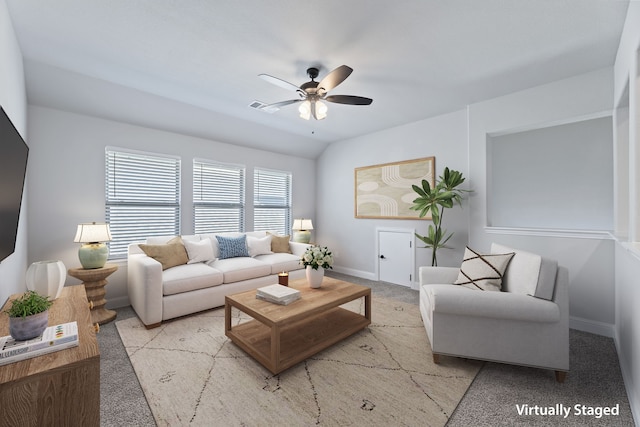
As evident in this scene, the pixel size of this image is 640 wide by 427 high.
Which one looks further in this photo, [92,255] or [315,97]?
[92,255]

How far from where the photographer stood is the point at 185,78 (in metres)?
2.96

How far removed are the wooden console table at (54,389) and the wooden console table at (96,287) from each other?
2.03m

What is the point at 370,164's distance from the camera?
498 centimetres

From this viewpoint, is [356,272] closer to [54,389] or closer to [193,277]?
[193,277]

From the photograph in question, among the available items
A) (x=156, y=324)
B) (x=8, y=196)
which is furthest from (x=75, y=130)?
(x=156, y=324)

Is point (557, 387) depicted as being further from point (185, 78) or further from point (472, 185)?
point (185, 78)

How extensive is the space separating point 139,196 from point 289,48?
2998mm

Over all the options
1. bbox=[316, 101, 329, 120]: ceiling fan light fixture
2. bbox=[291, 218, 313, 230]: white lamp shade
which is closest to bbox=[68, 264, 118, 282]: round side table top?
bbox=[316, 101, 329, 120]: ceiling fan light fixture

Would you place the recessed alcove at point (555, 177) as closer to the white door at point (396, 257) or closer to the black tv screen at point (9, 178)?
the white door at point (396, 257)

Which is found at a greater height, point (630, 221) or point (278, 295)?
point (630, 221)

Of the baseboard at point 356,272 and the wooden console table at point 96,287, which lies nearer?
the wooden console table at point 96,287

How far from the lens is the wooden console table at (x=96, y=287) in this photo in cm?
287

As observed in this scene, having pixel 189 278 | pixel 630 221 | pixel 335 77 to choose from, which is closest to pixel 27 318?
pixel 189 278

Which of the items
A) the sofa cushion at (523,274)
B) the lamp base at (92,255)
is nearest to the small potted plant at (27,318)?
the lamp base at (92,255)
